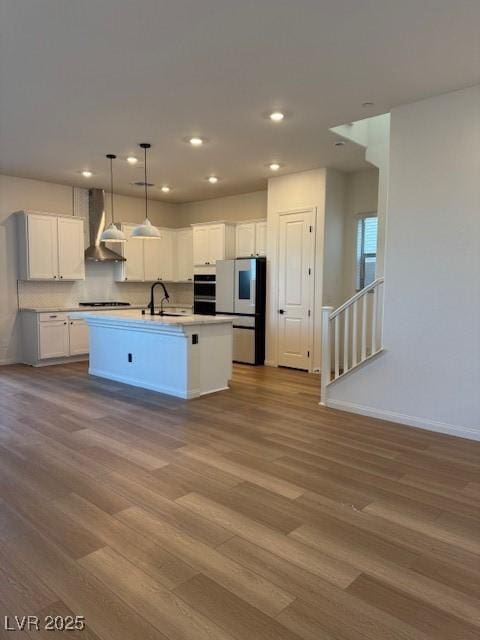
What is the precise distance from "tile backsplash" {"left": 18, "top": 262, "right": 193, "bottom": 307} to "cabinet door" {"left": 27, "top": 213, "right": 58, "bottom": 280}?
393mm

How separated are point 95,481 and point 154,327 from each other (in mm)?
2548

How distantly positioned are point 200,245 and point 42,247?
2.67m

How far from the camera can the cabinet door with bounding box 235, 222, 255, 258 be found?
25.2 feet

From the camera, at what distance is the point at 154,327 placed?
17.6 ft

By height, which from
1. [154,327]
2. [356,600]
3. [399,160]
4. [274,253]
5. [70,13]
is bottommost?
[356,600]

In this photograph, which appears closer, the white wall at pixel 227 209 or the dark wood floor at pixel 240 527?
the dark wood floor at pixel 240 527

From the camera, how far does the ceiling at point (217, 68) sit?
2.76 m

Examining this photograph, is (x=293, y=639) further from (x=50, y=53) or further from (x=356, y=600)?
(x=50, y=53)

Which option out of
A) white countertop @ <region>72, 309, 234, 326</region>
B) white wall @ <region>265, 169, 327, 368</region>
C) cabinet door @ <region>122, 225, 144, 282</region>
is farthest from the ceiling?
cabinet door @ <region>122, 225, 144, 282</region>

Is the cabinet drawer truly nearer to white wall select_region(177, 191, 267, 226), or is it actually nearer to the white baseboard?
white wall select_region(177, 191, 267, 226)

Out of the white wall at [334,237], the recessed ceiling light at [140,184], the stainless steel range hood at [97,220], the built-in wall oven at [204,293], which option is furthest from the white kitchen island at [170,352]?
the recessed ceiling light at [140,184]

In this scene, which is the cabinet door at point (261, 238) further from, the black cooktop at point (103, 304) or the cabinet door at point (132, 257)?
the black cooktop at point (103, 304)

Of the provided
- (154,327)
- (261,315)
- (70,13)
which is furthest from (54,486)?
(261,315)

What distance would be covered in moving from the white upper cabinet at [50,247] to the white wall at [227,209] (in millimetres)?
2547
